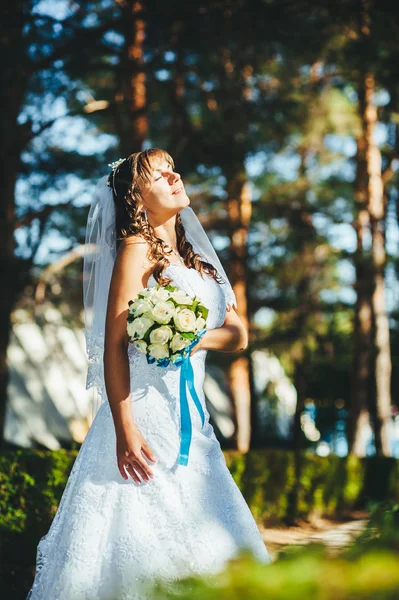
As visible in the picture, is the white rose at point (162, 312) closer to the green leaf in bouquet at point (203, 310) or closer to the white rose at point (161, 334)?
the white rose at point (161, 334)

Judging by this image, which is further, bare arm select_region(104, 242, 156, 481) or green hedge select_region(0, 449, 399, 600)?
green hedge select_region(0, 449, 399, 600)

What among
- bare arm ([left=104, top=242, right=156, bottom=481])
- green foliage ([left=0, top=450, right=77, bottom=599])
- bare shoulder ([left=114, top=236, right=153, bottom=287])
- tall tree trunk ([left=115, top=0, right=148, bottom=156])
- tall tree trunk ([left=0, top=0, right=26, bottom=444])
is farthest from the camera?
tall tree trunk ([left=115, top=0, right=148, bottom=156])

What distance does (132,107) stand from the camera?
41.7 ft

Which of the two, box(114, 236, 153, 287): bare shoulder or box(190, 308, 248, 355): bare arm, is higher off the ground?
Result: box(114, 236, 153, 287): bare shoulder

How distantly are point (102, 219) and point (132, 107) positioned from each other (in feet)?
30.1

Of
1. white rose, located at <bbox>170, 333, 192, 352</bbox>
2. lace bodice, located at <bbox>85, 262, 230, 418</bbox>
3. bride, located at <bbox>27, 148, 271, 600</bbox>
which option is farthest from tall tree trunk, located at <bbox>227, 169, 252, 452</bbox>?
white rose, located at <bbox>170, 333, 192, 352</bbox>

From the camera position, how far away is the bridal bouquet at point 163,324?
315 cm

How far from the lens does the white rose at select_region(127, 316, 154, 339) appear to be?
10.3ft

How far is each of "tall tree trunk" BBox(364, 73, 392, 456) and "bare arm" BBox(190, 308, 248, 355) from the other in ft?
47.8

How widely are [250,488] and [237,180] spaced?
7016mm

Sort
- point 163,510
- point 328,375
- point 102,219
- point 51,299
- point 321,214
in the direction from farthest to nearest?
point 328,375, point 321,214, point 51,299, point 102,219, point 163,510

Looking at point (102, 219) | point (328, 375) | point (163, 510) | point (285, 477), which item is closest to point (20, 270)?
point (285, 477)

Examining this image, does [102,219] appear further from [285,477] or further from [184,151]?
[285,477]

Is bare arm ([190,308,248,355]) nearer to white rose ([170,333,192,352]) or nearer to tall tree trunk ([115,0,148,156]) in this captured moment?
white rose ([170,333,192,352])
